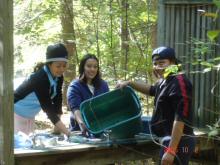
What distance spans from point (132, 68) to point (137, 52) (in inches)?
20.2

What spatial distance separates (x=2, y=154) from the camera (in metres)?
3.80

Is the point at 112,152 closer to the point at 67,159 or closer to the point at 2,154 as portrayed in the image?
the point at 67,159

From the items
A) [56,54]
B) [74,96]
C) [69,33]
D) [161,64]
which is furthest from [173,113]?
[69,33]

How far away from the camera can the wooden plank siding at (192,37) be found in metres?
5.93

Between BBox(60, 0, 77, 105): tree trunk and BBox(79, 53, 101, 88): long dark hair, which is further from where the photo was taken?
BBox(60, 0, 77, 105): tree trunk

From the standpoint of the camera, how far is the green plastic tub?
16.2ft

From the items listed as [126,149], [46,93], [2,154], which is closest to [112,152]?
[126,149]

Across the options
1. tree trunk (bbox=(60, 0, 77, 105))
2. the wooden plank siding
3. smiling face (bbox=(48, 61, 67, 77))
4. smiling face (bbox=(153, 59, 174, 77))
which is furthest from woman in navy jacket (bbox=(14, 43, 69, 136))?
tree trunk (bbox=(60, 0, 77, 105))

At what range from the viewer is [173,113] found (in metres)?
4.28

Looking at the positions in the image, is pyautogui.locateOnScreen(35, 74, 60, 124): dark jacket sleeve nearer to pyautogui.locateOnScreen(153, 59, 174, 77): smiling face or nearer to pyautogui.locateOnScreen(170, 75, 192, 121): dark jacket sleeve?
pyautogui.locateOnScreen(153, 59, 174, 77): smiling face

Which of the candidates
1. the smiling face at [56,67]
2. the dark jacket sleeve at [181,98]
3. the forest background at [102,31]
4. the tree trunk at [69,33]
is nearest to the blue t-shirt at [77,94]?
the smiling face at [56,67]

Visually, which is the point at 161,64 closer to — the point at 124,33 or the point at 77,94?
the point at 77,94

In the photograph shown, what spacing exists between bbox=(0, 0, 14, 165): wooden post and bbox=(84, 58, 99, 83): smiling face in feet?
4.77

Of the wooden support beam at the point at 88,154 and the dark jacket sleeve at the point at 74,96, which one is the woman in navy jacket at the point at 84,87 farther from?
the wooden support beam at the point at 88,154
